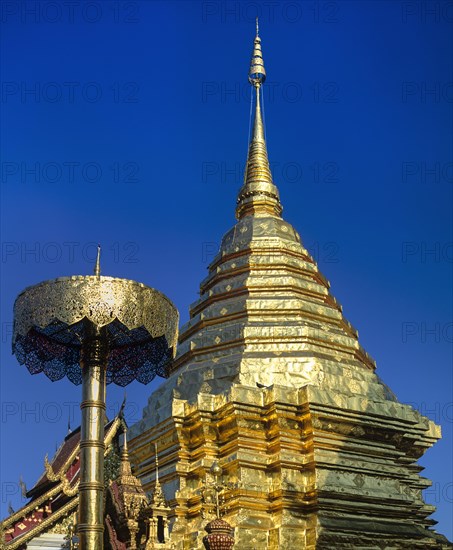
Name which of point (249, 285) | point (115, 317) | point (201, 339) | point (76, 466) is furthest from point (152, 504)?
point (76, 466)

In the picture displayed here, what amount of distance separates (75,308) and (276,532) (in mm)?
5923

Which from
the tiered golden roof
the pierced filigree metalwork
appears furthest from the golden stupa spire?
the pierced filigree metalwork

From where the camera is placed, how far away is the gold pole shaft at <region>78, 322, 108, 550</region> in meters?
6.92

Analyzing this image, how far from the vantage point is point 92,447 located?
7117 millimetres

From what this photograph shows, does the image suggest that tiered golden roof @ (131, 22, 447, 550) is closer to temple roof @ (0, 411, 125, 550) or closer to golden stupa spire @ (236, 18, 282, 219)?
golden stupa spire @ (236, 18, 282, 219)

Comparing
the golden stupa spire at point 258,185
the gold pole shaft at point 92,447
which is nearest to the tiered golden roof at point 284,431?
the golden stupa spire at point 258,185

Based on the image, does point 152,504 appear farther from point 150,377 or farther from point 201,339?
point 201,339

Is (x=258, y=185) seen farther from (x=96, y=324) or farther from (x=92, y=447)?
(x=92, y=447)

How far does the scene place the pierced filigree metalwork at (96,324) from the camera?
7.56 meters

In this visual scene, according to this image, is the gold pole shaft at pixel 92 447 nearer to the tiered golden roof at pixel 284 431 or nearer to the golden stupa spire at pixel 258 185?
the tiered golden roof at pixel 284 431

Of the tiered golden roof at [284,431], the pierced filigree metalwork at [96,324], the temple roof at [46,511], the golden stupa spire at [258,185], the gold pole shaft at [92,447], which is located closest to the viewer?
the gold pole shaft at [92,447]

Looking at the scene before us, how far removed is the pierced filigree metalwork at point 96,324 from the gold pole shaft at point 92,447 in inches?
10.4

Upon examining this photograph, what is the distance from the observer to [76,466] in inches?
Result: 762

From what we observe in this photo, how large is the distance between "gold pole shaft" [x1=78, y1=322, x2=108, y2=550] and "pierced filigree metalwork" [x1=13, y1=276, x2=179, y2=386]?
0.26 meters
